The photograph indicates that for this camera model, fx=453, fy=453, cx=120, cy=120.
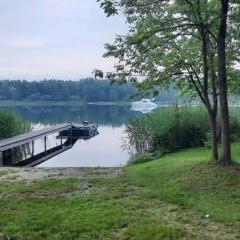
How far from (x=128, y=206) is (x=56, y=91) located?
61692mm

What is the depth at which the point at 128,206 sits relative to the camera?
563 centimetres

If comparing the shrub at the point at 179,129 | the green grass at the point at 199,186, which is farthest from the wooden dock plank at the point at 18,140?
the green grass at the point at 199,186

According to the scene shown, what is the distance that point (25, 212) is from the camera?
5469mm

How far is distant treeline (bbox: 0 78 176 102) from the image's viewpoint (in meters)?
63.7

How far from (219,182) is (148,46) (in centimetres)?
293

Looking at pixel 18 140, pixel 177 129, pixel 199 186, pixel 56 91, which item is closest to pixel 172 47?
pixel 199 186

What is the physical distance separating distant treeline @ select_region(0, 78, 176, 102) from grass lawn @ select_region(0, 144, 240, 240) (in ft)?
180

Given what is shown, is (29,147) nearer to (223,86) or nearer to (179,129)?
(179,129)

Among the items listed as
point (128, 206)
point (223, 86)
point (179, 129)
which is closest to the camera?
point (128, 206)

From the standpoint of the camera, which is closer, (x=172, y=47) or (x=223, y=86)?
(x=223, y=86)

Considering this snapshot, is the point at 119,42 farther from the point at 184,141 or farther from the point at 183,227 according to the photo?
the point at 184,141

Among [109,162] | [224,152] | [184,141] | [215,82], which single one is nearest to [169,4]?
[215,82]

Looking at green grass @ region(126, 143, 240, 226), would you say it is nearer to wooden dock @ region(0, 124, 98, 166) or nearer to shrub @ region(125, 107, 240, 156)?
shrub @ region(125, 107, 240, 156)

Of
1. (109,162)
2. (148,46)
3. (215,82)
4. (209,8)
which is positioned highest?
(209,8)
